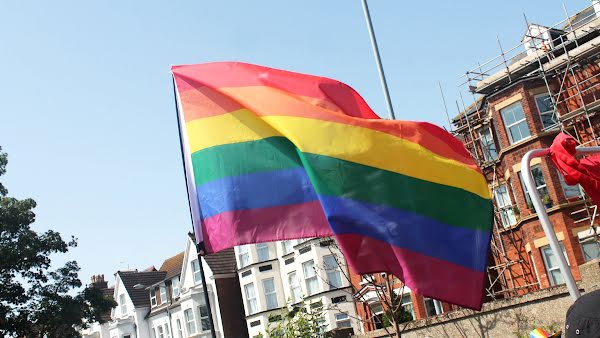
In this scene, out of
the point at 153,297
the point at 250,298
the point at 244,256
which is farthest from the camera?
the point at 153,297

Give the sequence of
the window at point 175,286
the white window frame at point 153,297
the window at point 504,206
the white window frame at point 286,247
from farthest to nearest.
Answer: the white window frame at point 153,297 → the window at point 175,286 → the white window frame at point 286,247 → the window at point 504,206

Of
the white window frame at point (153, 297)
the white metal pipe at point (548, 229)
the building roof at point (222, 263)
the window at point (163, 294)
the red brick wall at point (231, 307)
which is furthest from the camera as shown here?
the white window frame at point (153, 297)

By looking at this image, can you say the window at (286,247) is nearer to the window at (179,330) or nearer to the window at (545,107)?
the window at (179,330)

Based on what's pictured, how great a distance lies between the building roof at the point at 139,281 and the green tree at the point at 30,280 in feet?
91.7

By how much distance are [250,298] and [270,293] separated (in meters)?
1.85

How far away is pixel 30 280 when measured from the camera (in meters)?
37.2

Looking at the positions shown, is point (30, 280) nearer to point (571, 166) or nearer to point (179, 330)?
point (179, 330)

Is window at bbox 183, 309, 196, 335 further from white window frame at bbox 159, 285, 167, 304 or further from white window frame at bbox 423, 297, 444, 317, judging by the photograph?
white window frame at bbox 423, 297, 444, 317

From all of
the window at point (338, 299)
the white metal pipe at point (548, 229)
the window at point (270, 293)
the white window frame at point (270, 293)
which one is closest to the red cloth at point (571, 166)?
the white metal pipe at point (548, 229)

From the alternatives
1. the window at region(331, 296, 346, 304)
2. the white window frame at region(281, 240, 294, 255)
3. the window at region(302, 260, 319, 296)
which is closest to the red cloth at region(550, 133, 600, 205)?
the window at region(331, 296, 346, 304)

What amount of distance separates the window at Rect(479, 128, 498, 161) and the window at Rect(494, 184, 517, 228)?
153cm

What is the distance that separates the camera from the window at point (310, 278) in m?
44.3

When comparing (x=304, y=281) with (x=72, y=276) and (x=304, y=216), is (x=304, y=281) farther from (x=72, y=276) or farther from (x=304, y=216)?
(x=304, y=216)

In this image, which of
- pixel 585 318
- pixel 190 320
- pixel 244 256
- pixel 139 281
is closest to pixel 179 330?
pixel 190 320
